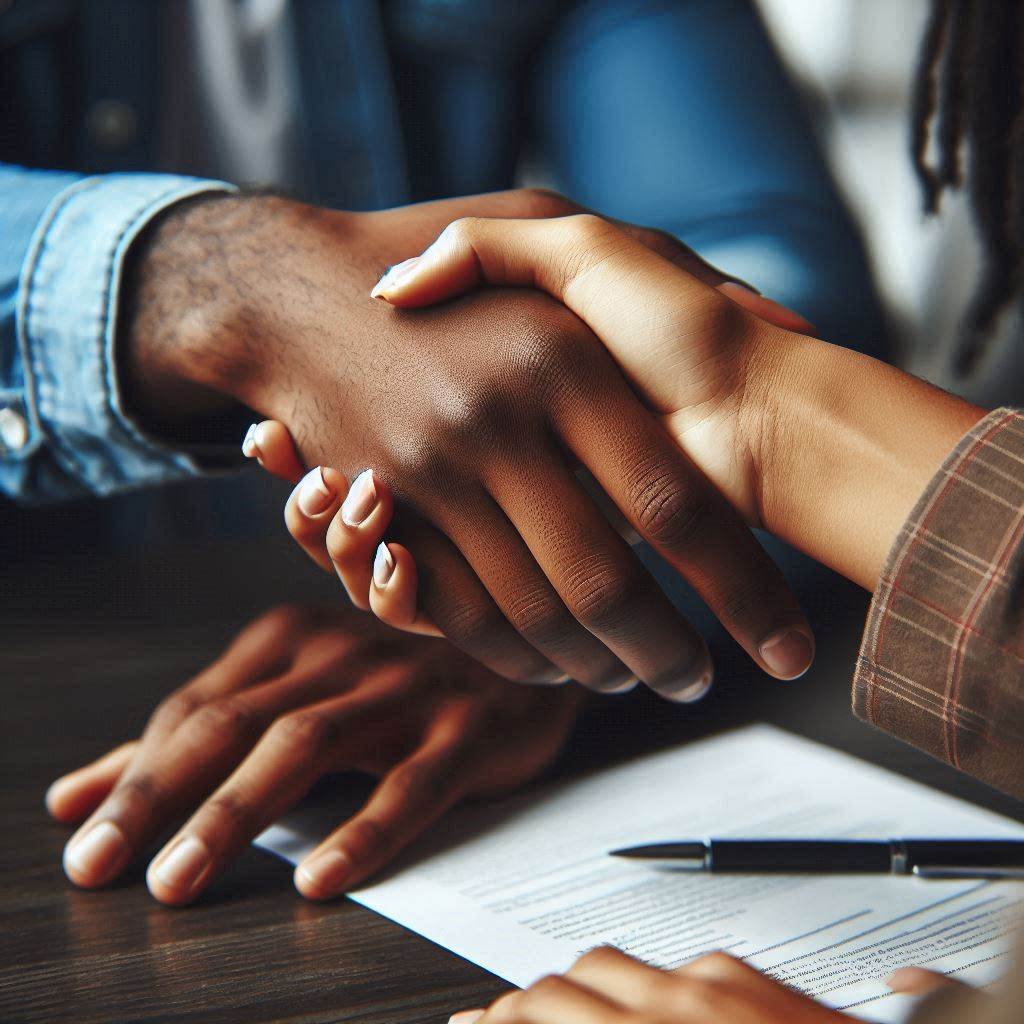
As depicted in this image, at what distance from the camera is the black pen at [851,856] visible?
570 mm

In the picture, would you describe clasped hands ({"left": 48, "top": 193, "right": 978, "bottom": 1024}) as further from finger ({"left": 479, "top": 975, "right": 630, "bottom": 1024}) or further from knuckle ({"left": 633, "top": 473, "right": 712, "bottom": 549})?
finger ({"left": 479, "top": 975, "right": 630, "bottom": 1024})

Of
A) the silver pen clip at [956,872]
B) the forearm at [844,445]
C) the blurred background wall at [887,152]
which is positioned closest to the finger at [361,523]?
the forearm at [844,445]

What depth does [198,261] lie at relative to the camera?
2.49 feet

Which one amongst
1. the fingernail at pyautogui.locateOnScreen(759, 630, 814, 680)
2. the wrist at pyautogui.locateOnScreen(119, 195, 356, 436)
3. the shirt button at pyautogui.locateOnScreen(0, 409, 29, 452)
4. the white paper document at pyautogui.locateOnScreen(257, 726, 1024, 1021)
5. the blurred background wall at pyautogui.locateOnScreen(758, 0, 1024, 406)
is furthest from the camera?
the blurred background wall at pyautogui.locateOnScreen(758, 0, 1024, 406)

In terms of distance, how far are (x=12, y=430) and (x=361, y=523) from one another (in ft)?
1.46

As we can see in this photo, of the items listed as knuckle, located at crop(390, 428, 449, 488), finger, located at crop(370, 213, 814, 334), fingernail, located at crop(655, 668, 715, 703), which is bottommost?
fingernail, located at crop(655, 668, 715, 703)

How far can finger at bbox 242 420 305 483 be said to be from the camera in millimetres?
685

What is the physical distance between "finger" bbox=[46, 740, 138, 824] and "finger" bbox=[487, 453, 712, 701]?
0.27 metres

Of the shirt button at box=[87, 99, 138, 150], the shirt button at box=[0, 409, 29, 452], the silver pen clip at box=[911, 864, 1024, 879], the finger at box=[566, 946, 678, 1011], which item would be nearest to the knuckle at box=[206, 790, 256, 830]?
the finger at box=[566, 946, 678, 1011]

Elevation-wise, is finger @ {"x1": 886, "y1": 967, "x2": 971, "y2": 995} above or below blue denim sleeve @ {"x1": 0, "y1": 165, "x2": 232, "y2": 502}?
below

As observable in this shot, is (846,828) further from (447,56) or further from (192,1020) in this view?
(447,56)

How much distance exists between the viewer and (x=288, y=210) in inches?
29.5

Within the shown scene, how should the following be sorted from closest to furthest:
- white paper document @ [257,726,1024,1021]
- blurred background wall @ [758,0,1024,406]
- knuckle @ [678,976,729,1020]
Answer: knuckle @ [678,976,729,1020] → white paper document @ [257,726,1024,1021] → blurred background wall @ [758,0,1024,406]

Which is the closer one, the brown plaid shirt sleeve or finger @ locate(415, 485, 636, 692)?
the brown plaid shirt sleeve
